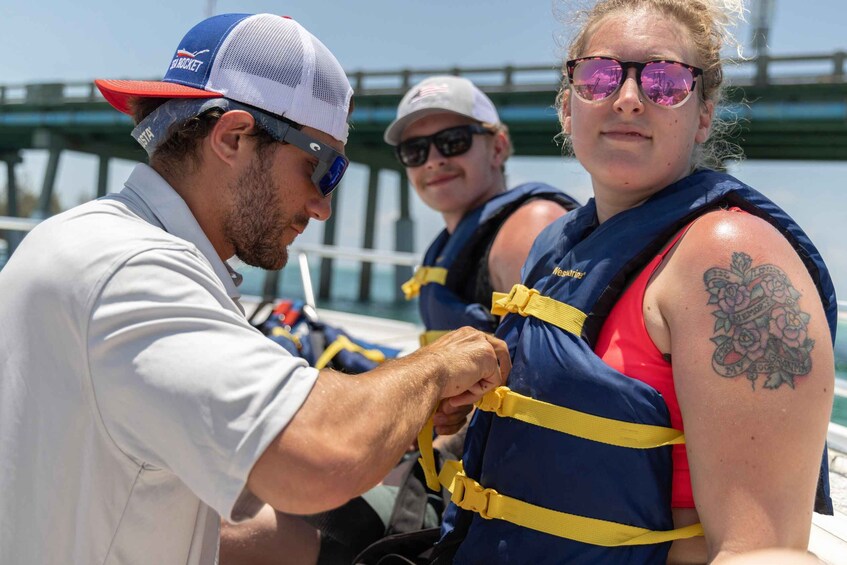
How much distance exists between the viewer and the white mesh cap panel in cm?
176

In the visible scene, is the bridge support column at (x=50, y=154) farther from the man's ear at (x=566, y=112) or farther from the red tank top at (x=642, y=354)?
the red tank top at (x=642, y=354)

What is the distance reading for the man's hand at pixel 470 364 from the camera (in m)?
1.71

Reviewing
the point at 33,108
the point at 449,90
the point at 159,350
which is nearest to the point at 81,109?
the point at 33,108

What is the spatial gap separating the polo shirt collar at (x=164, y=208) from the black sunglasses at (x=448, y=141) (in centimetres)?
216

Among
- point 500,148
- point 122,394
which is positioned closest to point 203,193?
point 122,394

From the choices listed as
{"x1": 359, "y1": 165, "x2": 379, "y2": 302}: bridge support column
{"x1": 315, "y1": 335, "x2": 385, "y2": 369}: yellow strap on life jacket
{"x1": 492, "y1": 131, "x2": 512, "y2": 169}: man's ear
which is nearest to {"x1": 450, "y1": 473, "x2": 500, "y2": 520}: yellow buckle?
{"x1": 315, "y1": 335, "x2": 385, "y2": 369}: yellow strap on life jacket

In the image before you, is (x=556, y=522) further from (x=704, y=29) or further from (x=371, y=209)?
(x=371, y=209)

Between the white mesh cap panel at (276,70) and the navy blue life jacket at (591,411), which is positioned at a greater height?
the white mesh cap panel at (276,70)

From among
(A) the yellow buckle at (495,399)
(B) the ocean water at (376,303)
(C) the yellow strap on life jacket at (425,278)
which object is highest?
(A) the yellow buckle at (495,399)

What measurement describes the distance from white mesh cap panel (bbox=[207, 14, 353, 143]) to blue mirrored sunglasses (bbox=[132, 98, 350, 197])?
21mm

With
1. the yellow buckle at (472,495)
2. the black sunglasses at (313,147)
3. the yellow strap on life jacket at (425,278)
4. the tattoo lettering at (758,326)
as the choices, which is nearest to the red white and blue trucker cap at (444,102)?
the yellow strap on life jacket at (425,278)

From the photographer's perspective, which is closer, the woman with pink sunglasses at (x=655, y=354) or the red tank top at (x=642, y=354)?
the woman with pink sunglasses at (x=655, y=354)

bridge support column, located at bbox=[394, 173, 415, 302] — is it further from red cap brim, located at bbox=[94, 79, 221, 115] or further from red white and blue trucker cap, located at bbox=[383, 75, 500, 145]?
red cap brim, located at bbox=[94, 79, 221, 115]

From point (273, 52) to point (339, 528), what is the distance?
1.53m
